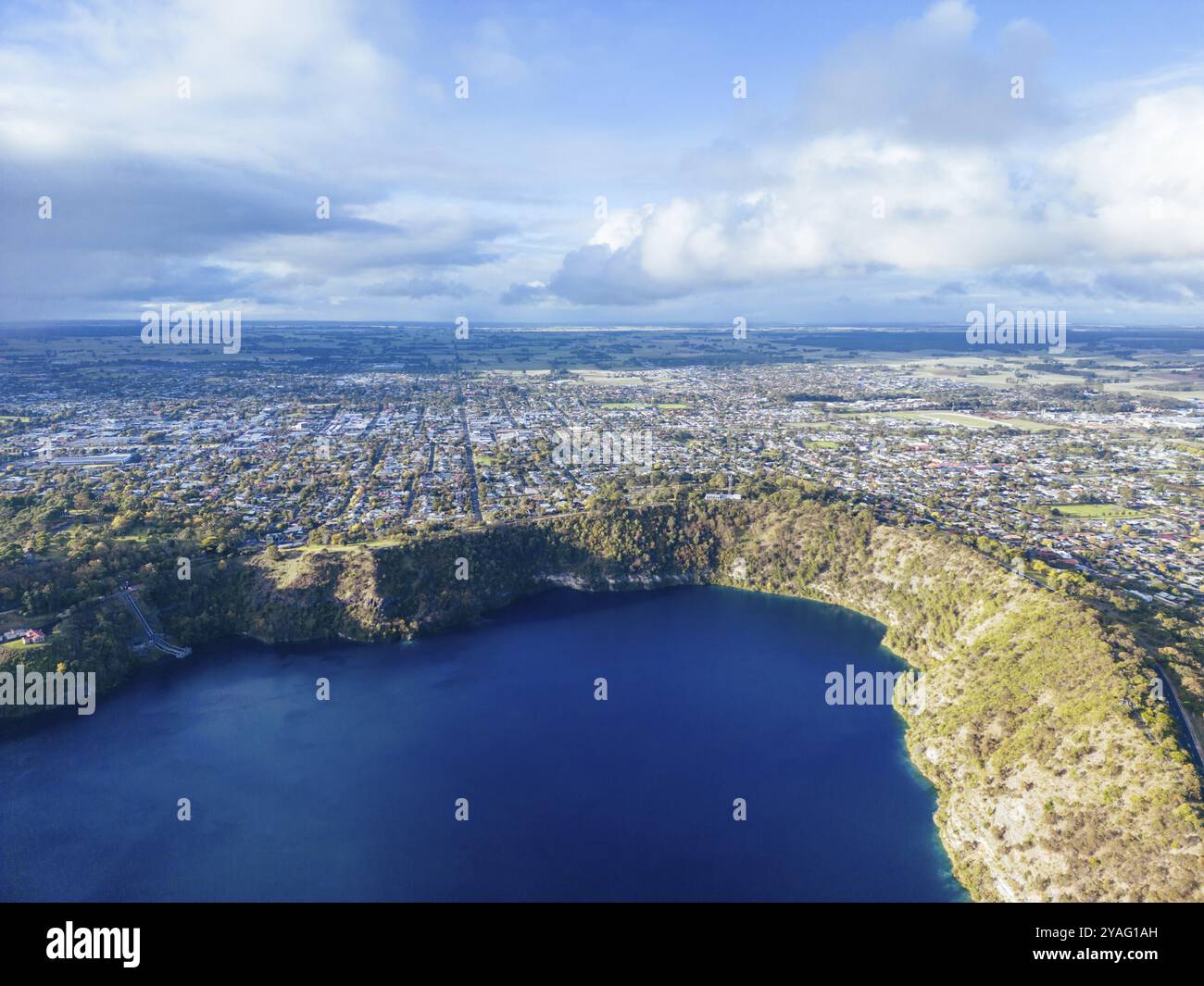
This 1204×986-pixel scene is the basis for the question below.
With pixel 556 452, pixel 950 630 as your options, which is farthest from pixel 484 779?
pixel 556 452

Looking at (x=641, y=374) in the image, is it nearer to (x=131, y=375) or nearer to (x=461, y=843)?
(x=131, y=375)

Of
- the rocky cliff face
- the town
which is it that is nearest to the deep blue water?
the rocky cliff face

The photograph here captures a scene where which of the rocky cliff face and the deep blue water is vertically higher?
the rocky cliff face

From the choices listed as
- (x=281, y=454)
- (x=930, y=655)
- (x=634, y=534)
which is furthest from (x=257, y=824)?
(x=281, y=454)

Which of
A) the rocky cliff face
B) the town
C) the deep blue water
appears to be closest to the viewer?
the rocky cliff face

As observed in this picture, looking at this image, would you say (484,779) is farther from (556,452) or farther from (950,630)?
(556,452)

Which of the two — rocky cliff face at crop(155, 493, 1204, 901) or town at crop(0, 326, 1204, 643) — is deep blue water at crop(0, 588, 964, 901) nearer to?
rocky cliff face at crop(155, 493, 1204, 901)
